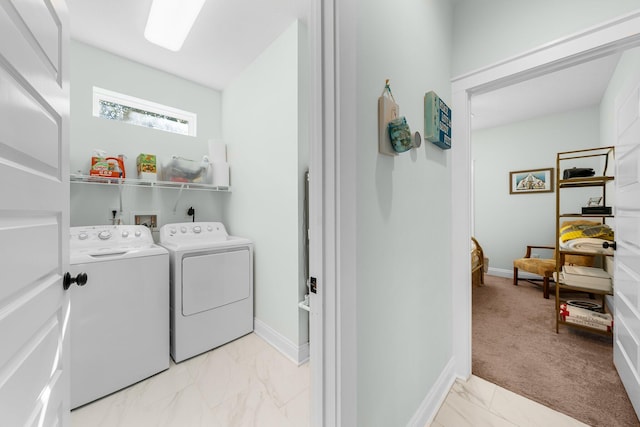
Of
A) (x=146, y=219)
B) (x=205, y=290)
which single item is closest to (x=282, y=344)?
(x=205, y=290)

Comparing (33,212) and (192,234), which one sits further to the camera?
(192,234)

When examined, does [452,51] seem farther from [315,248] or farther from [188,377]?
[188,377]

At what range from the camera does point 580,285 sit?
233 centimetres

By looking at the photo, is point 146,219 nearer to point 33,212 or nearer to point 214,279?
point 214,279

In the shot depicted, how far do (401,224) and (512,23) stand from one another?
1.36 m

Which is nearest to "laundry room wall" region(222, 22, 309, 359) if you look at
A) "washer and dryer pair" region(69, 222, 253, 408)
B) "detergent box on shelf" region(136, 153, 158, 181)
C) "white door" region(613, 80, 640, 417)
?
"washer and dryer pair" region(69, 222, 253, 408)

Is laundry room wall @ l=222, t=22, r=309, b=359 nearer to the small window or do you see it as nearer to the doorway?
the small window

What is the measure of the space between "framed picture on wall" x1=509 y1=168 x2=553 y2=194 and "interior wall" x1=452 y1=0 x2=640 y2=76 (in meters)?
3.33

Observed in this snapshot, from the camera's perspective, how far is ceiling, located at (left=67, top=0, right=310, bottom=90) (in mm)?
1760

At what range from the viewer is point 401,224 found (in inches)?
46.1

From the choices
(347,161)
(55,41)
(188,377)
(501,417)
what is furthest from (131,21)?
(501,417)

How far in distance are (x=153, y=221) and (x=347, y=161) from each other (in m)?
2.37

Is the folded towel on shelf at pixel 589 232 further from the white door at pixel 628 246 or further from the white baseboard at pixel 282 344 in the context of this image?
the white baseboard at pixel 282 344

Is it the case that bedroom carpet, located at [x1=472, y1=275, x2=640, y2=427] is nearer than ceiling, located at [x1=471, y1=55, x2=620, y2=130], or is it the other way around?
bedroom carpet, located at [x1=472, y1=275, x2=640, y2=427]
